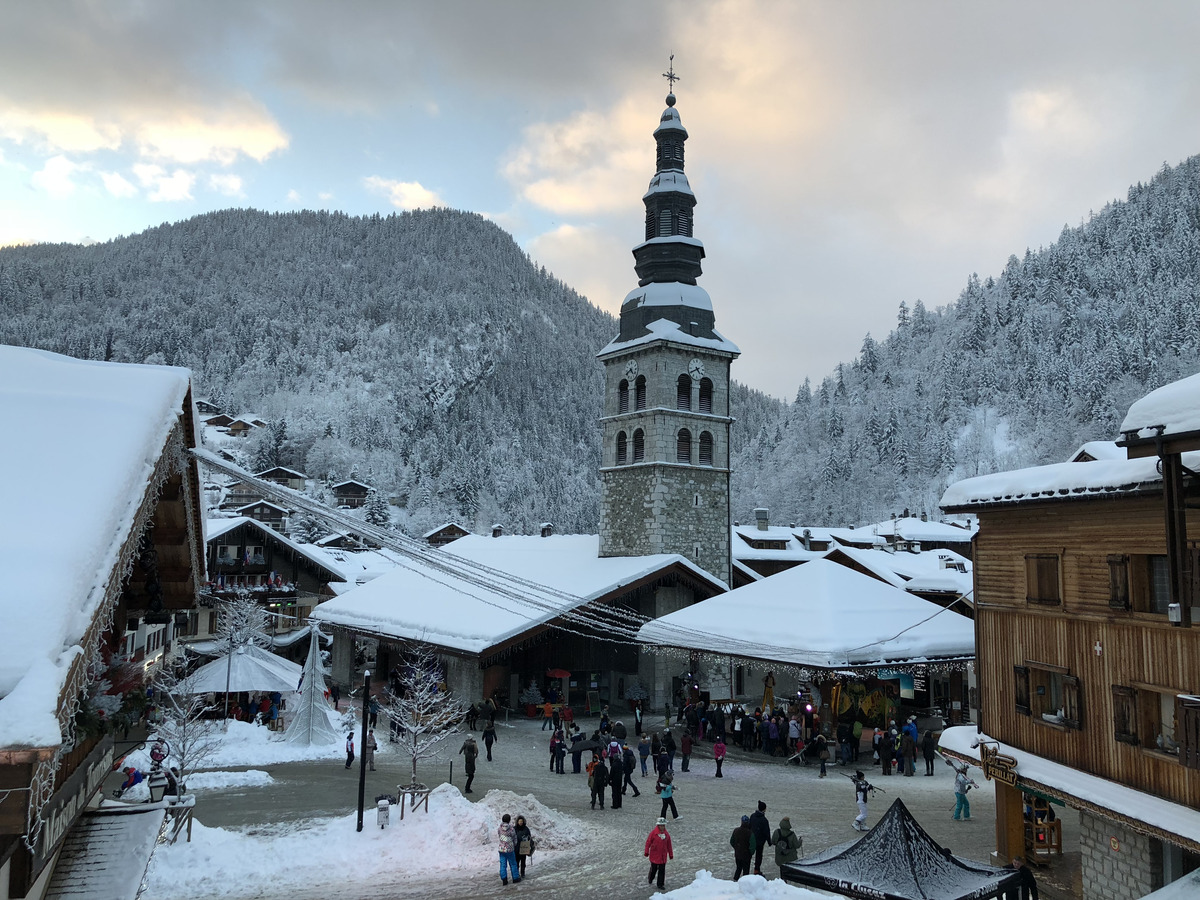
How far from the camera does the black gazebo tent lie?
35.3 ft

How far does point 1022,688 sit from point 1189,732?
4.10 m

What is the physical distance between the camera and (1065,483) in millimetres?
14133

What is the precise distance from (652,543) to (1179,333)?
4985 inches

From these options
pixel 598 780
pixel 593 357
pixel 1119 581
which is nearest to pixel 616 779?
pixel 598 780

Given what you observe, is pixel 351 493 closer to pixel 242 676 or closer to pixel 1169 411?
pixel 242 676

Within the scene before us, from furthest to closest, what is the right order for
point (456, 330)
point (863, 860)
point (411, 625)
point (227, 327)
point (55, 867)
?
point (456, 330)
point (227, 327)
point (411, 625)
point (863, 860)
point (55, 867)

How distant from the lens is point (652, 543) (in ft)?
123

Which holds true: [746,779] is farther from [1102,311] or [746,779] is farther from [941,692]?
[1102,311]

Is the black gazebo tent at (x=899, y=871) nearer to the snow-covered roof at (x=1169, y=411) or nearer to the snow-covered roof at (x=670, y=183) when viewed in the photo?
the snow-covered roof at (x=1169, y=411)

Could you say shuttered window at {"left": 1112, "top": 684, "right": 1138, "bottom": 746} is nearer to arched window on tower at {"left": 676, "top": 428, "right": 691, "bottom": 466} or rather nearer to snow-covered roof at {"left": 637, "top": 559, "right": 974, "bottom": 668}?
snow-covered roof at {"left": 637, "top": 559, "right": 974, "bottom": 668}

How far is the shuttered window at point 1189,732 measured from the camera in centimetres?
1144

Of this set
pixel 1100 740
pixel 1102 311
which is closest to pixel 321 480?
pixel 1102 311

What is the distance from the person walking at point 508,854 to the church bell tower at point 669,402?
2334 cm

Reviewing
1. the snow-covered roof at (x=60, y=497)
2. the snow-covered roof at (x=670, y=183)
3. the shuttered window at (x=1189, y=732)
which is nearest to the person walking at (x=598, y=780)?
the shuttered window at (x=1189, y=732)
